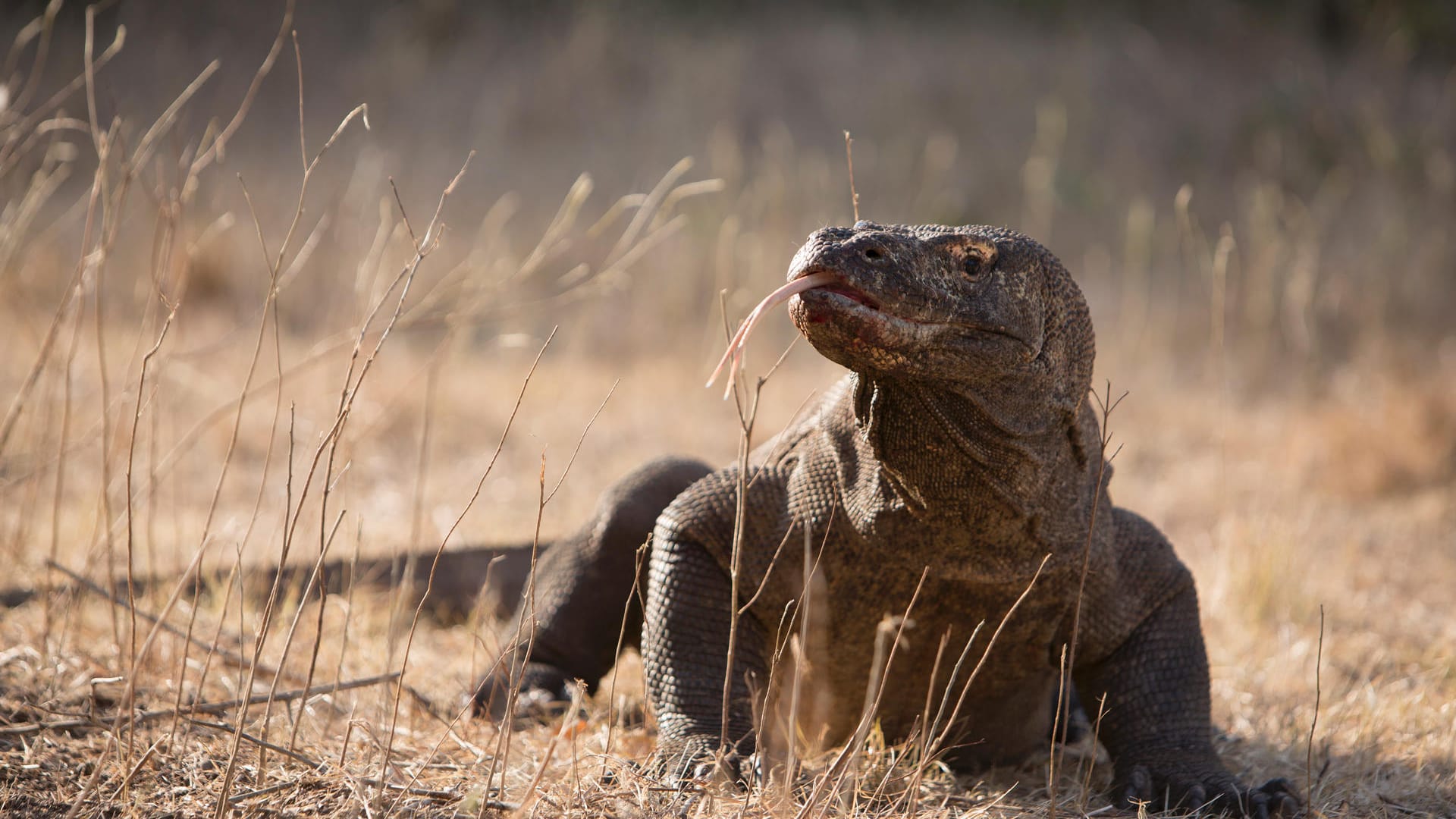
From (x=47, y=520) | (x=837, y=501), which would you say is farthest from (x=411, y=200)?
(x=837, y=501)

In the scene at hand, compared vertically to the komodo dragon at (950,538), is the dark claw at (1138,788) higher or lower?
lower

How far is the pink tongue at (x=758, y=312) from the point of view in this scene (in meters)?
1.75

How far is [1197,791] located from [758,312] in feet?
4.61

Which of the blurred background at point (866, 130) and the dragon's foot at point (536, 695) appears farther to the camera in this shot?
the blurred background at point (866, 130)

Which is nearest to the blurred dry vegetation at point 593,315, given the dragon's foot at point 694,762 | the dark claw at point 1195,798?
the dragon's foot at point 694,762

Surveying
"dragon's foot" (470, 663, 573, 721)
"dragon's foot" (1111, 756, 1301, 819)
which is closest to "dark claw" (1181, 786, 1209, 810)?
"dragon's foot" (1111, 756, 1301, 819)

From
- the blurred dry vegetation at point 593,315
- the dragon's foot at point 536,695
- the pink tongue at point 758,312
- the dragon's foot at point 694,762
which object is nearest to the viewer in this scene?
the pink tongue at point 758,312

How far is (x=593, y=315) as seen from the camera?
32.5 feet

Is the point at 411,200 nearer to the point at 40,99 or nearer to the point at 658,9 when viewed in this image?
the point at 40,99

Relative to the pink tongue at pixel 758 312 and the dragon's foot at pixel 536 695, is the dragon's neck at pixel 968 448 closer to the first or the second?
the pink tongue at pixel 758 312

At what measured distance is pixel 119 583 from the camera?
3775mm

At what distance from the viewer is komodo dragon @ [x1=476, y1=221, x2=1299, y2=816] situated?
6.68 ft

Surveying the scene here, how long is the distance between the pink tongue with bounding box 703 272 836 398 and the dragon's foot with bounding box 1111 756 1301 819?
1238 millimetres

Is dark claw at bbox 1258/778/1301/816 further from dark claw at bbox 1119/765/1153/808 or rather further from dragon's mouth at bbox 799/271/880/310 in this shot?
dragon's mouth at bbox 799/271/880/310
